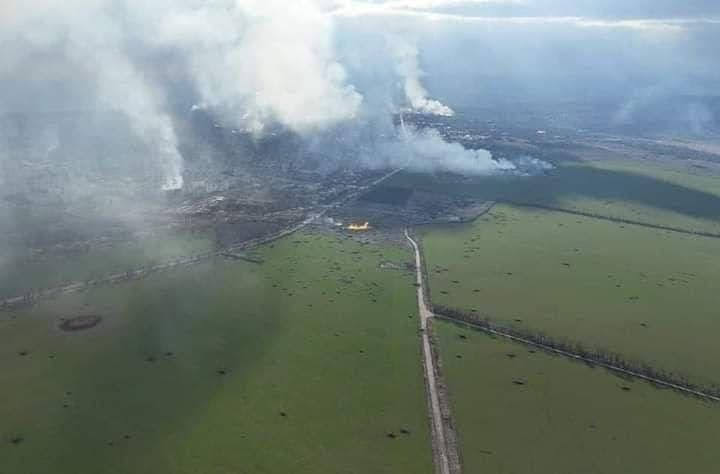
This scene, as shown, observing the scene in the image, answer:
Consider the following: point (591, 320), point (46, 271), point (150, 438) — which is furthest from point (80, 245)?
point (591, 320)

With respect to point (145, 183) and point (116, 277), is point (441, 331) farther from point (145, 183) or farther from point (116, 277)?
point (145, 183)

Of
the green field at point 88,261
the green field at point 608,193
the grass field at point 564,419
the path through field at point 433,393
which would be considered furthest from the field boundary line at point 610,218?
the green field at point 88,261

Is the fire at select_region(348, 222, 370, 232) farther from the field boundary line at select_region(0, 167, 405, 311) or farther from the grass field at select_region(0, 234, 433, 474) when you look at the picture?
the grass field at select_region(0, 234, 433, 474)

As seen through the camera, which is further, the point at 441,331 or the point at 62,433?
the point at 441,331

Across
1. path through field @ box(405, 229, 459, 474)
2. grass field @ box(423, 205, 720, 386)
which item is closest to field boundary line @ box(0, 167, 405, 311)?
grass field @ box(423, 205, 720, 386)

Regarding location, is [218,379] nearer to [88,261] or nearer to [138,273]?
[138,273]

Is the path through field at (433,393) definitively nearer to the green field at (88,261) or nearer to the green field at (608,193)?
the green field at (88,261)
